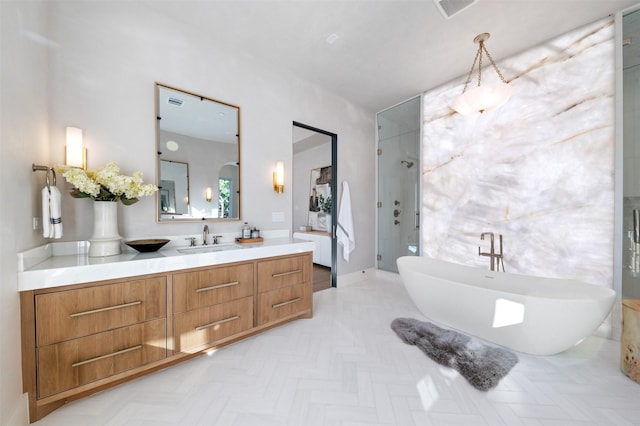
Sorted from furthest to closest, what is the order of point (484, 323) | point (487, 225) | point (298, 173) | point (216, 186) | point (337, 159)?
1. point (298, 173)
2. point (337, 159)
3. point (487, 225)
4. point (216, 186)
5. point (484, 323)

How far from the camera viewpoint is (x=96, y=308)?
4.56ft

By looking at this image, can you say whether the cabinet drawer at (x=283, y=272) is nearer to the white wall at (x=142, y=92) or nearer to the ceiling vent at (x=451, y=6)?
the white wall at (x=142, y=92)

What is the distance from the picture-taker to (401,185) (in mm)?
3863

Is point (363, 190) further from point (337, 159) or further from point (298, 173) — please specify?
point (298, 173)

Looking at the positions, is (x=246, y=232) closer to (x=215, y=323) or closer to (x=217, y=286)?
(x=217, y=286)

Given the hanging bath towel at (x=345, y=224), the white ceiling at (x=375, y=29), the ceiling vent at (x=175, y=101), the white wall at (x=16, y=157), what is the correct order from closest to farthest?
the white wall at (x=16, y=157) < the white ceiling at (x=375, y=29) < the ceiling vent at (x=175, y=101) < the hanging bath towel at (x=345, y=224)

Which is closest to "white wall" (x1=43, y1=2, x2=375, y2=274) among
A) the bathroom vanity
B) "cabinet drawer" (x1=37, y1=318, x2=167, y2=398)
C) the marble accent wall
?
the bathroom vanity

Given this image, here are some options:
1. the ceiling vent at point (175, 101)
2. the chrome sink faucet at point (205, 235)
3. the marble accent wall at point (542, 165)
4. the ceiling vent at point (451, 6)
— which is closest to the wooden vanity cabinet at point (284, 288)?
the chrome sink faucet at point (205, 235)

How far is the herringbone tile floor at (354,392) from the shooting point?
4.29ft

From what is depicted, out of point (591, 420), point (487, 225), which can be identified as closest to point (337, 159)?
point (487, 225)

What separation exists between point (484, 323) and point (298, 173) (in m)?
4.87

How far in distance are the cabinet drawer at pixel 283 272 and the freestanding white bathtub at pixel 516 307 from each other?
1.06 metres

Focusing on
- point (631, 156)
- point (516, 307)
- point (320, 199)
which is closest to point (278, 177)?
point (516, 307)

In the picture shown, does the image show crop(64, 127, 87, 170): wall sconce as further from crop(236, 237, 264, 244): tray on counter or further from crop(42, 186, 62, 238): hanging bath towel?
crop(236, 237, 264, 244): tray on counter
